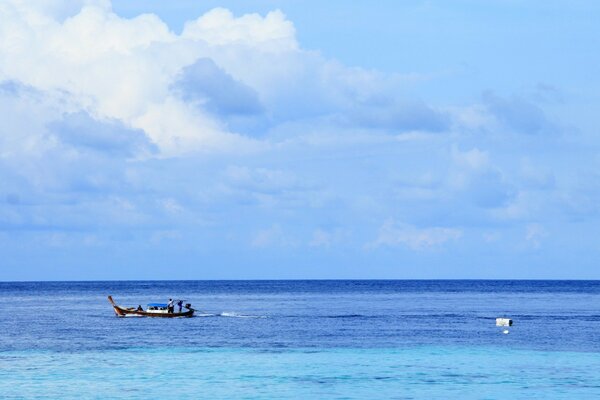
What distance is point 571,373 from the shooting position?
5956 cm

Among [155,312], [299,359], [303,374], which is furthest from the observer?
[155,312]

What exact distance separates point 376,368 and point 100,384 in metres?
17.5

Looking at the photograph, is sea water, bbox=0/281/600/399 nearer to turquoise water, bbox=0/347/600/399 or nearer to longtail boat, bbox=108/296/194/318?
turquoise water, bbox=0/347/600/399

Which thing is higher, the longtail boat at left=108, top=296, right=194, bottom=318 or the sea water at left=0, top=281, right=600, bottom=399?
the longtail boat at left=108, top=296, right=194, bottom=318

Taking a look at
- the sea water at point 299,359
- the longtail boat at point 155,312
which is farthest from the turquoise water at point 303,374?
the longtail boat at point 155,312

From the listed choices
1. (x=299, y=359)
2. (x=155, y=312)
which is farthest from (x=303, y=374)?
(x=155, y=312)

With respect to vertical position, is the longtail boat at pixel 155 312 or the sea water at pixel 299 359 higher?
the longtail boat at pixel 155 312

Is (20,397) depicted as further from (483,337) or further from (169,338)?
(483,337)

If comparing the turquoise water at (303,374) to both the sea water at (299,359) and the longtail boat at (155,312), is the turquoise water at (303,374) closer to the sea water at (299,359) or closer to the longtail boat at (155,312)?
the sea water at (299,359)

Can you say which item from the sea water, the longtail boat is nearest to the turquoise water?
the sea water

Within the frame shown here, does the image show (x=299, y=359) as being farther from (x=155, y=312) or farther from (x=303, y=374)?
(x=155, y=312)

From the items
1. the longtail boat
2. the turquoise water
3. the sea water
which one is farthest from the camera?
the longtail boat

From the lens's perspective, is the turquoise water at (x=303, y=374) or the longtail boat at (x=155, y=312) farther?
the longtail boat at (x=155, y=312)

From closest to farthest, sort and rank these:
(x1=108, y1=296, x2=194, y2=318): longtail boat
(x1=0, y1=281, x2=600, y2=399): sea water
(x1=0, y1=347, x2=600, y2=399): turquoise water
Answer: (x1=0, y1=347, x2=600, y2=399): turquoise water
(x1=0, y1=281, x2=600, y2=399): sea water
(x1=108, y1=296, x2=194, y2=318): longtail boat
